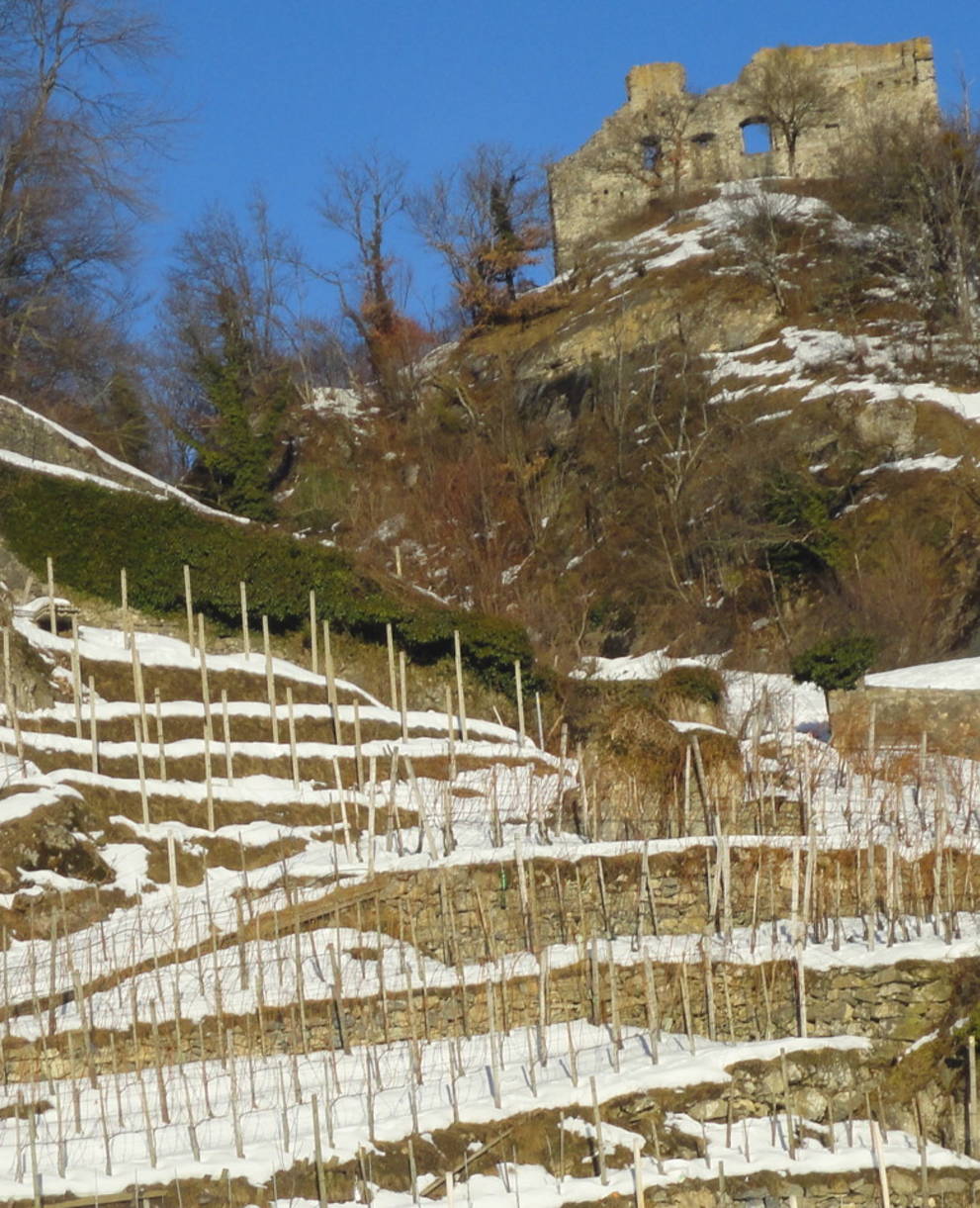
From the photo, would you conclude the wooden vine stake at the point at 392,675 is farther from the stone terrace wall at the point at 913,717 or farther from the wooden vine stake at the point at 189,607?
the stone terrace wall at the point at 913,717

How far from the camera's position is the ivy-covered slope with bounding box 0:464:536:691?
27391 millimetres

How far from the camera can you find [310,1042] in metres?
15.8

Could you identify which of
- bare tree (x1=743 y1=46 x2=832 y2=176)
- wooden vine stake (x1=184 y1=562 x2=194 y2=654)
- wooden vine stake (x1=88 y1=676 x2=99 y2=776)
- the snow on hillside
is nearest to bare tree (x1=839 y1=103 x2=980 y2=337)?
bare tree (x1=743 y1=46 x2=832 y2=176)

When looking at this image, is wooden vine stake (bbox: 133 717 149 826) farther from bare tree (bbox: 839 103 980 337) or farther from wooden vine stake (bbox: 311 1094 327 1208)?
bare tree (bbox: 839 103 980 337)

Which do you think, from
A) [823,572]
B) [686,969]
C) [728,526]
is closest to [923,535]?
[823,572]

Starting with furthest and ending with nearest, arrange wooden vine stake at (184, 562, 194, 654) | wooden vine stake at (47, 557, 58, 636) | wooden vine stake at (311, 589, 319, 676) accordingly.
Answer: wooden vine stake at (311, 589, 319, 676), wooden vine stake at (184, 562, 194, 654), wooden vine stake at (47, 557, 58, 636)

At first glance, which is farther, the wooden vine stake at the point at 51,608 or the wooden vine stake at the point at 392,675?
the wooden vine stake at the point at 392,675

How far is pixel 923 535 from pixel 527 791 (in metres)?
16.0

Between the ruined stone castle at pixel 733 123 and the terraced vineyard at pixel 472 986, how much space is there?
119 feet

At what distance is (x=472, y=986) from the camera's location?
53.2 feet

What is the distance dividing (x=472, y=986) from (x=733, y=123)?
4499cm

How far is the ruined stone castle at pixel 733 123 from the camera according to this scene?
55.8 m

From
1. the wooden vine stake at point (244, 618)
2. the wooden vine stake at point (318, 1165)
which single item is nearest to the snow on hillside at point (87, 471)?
the wooden vine stake at point (244, 618)

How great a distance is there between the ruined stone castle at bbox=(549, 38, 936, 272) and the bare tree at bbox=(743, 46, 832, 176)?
0.10 feet
